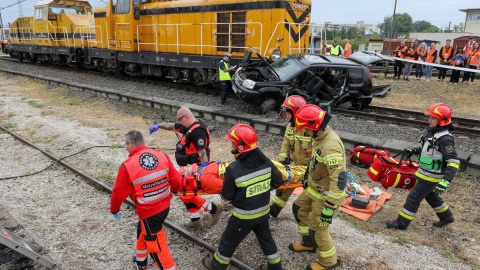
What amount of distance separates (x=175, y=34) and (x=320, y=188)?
11739mm

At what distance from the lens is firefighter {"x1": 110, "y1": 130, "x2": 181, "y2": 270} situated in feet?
11.2

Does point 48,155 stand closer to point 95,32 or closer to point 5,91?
point 5,91

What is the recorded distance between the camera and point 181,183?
12.5ft

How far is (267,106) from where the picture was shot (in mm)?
9445

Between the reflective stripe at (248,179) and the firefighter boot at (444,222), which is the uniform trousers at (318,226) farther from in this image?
the firefighter boot at (444,222)

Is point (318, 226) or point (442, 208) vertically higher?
point (318, 226)

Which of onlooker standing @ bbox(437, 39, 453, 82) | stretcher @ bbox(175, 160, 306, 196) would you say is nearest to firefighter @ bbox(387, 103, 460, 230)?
stretcher @ bbox(175, 160, 306, 196)

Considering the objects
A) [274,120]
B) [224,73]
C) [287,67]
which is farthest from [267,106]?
[224,73]

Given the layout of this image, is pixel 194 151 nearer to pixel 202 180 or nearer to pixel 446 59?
pixel 202 180

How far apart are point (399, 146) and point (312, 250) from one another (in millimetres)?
3641

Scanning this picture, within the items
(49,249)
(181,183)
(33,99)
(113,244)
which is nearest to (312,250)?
(181,183)

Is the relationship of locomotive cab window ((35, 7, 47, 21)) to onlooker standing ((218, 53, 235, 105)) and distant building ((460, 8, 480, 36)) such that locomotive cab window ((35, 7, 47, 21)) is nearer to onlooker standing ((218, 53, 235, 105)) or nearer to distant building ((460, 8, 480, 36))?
onlooker standing ((218, 53, 235, 105))

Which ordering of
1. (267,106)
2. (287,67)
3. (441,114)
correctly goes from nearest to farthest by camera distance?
(441,114), (267,106), (287,67)

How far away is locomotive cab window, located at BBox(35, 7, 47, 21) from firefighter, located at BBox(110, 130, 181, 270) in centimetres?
2121
